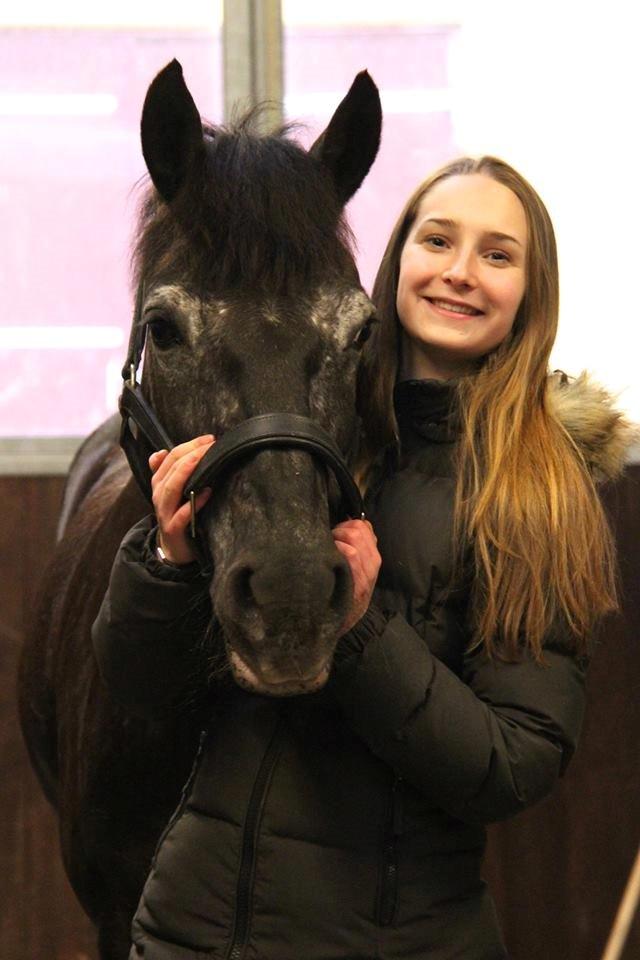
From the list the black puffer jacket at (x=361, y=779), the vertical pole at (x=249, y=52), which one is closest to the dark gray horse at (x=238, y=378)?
the black puffer jacket at (x=361, y=779)

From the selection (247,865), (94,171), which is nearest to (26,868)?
(94,171)

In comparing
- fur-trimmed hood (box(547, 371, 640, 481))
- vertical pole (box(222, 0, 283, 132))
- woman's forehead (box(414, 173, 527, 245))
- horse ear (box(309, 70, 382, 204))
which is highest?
vertical pole (box(222, 0, 283, 132))

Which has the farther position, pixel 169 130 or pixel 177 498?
pixel 169 130

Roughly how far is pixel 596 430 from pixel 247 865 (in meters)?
0.65

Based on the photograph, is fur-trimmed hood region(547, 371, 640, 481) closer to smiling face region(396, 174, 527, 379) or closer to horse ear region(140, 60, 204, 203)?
smiling face region(396, 174, 527, 379)

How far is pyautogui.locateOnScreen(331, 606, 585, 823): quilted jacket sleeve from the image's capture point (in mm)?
1294

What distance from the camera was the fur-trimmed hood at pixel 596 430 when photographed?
154 centimetres

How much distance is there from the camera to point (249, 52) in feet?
10.3

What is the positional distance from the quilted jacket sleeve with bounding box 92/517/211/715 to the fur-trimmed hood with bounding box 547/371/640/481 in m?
0.48

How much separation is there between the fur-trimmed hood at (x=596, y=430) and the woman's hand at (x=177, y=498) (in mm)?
469

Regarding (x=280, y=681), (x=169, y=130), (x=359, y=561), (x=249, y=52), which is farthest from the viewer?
(x=249, y=52)

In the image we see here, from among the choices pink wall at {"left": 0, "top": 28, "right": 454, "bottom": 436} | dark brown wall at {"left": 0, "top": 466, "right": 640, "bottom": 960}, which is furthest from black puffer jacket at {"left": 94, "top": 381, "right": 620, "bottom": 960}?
pink wall at {"left": 0, "top": 28, "right": 454, "bottom": 436}

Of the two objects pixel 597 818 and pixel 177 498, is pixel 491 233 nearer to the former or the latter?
pixel 177 498

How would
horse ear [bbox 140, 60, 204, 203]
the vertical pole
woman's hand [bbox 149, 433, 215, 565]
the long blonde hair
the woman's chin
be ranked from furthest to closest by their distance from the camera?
1. the vertical pole
2. horse ear [bbox 140, 60, 204, 203]
3. the long blonde hair
4. woman's hand [bbox 149, 433, 215, 565]
5. the woman's chin
